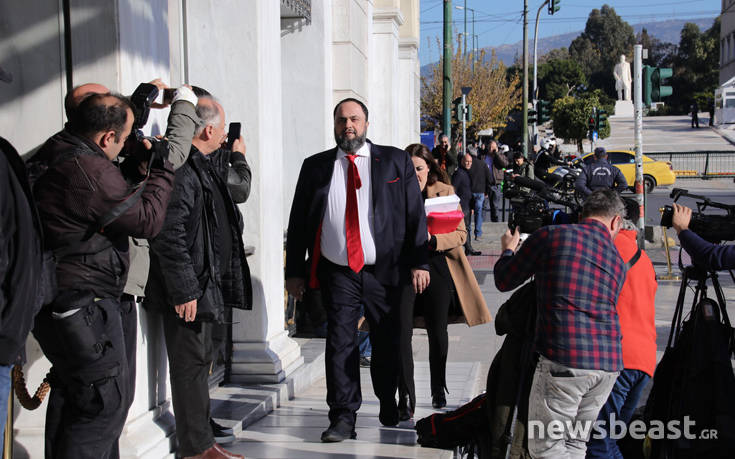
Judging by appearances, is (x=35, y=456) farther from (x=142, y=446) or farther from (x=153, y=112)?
(x=153, y=112)

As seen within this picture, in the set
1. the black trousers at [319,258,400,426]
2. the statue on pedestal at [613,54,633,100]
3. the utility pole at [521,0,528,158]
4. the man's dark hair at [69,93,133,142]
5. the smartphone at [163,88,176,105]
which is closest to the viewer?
the man's dark hair at [69,93,133,142]

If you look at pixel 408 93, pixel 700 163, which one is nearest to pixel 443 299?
pixel 408 93

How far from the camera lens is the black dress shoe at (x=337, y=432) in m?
5.14

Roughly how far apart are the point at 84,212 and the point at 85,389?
69cm

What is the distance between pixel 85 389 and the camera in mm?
3438

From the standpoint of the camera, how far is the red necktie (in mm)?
5203

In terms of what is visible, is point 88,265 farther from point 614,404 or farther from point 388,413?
point 614,404

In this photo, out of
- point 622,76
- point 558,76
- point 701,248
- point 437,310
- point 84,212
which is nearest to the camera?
point 84,212

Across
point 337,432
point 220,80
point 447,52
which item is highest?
point 447,52

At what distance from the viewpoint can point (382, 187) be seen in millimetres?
5312

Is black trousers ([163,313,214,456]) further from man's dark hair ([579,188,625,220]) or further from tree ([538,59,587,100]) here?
tree ([538,59,587,100])

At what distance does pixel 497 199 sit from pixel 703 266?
17.3 meters

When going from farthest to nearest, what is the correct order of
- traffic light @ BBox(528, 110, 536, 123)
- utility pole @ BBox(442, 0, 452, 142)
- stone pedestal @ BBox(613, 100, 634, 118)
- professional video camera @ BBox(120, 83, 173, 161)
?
1. stone pedestal @ BBox(613, 100, 634, 118)
2. traffic light @ BBox(528, 110, 536, 123)
3. utility pole @ BBox(442, 0, 452, 142)
4. professional video camera @ BBox(120, 83, 173, 161)

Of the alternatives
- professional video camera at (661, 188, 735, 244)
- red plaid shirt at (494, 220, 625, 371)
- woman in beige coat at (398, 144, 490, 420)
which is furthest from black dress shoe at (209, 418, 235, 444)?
professional video camera at (661, 188, 735, 244)
